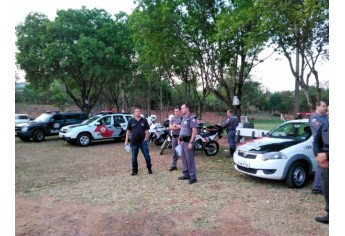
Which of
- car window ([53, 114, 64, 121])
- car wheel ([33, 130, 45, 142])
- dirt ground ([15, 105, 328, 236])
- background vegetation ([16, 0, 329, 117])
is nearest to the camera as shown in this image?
dirt ground ([15, 105, 328, 236])

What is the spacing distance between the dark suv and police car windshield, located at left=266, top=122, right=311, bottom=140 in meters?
12.2

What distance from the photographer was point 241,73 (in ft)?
46.1

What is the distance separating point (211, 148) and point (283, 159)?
185 inches

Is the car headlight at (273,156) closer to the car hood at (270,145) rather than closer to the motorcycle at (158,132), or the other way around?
the car hood at (270,145)

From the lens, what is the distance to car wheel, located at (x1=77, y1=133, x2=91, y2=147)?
13438mm

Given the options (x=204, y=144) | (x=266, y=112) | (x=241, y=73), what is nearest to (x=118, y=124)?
(x=204, y=144)

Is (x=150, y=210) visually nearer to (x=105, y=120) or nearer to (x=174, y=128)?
(x=174, y=128)

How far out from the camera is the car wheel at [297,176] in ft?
20.2

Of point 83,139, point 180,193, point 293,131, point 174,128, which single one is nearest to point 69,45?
point 83,139

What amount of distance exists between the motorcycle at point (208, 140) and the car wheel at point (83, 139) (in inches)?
234

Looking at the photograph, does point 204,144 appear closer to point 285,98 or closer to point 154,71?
point 154,71

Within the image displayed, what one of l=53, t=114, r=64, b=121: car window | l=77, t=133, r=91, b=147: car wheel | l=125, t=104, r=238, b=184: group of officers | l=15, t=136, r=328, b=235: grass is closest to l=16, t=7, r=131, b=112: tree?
l=53, t=114, r=64, b=121: car window

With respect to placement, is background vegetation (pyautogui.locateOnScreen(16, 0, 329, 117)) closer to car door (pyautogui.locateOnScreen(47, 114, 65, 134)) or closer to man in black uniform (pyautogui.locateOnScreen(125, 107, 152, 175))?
car door (pyautogui.locateOnScreen(47, 114, 65, 134))

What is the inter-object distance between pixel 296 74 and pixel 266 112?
35.2m
